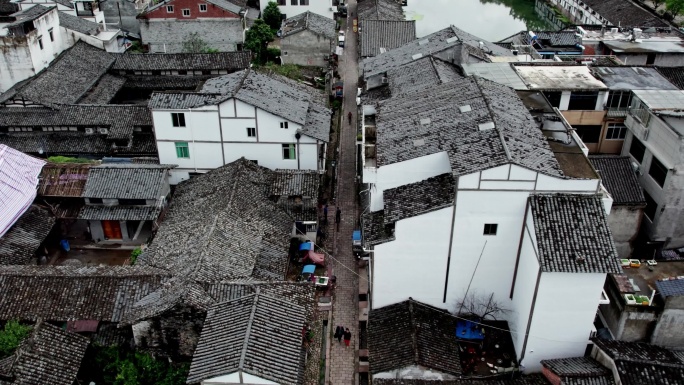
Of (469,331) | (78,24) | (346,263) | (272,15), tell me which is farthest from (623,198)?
(78,24)

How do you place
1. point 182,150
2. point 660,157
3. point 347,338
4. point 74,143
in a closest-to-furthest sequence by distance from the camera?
point 347,338, point 660,157, point 182,150, point 74,143

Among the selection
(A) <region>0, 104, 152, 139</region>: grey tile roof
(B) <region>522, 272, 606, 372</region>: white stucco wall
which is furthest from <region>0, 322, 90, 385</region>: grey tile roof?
(A) <region>0, 104, 152, 139</region>: grey tile roof

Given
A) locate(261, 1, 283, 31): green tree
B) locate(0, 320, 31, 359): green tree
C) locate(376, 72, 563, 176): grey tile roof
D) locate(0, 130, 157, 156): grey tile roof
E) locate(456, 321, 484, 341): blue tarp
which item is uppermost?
locate(376, 72, 563, 176): grey tile roof

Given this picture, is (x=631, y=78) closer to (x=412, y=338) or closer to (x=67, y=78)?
(x=412, y=338)

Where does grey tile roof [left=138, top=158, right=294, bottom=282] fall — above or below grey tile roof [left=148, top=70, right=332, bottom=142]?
below

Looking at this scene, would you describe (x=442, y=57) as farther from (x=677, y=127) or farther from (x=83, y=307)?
(x=83, y=307)

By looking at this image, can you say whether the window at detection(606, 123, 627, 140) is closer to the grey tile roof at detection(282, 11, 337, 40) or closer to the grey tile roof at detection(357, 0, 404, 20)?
the grey tile roof at detection(282, 11, 337, 40)

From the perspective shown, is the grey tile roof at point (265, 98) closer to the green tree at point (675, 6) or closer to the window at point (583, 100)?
the window at point (583, 100)

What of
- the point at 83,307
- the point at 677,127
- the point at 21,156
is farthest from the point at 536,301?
the point at 21,156
